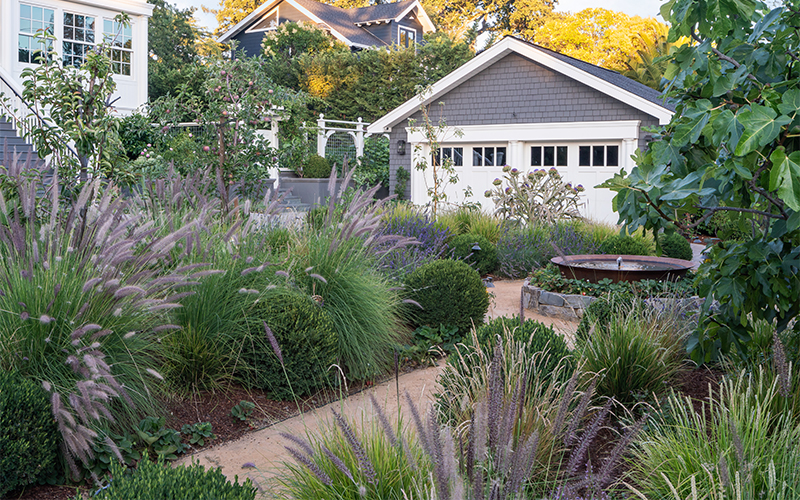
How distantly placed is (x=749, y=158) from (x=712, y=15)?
1.90 feet

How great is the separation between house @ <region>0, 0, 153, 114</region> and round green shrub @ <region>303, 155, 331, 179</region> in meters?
5.05

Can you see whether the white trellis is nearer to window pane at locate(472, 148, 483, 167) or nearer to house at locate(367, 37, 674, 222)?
house at locate(367, 37, 674, 222)

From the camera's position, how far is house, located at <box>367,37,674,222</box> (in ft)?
52.1

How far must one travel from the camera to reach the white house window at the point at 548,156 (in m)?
16.8

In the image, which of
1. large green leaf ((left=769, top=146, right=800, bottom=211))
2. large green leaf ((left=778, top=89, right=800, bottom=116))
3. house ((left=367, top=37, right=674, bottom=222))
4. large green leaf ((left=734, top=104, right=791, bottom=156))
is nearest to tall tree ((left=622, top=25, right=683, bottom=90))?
house ((left=367, top=37, right=674, bottom=222))

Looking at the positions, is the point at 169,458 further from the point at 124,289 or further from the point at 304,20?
the point at 304,20

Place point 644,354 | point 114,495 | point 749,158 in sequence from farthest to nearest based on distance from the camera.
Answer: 1. point 644,354
2. point 749,158
3. point 114,495

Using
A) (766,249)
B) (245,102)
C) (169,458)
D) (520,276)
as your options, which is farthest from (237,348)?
(520,276)

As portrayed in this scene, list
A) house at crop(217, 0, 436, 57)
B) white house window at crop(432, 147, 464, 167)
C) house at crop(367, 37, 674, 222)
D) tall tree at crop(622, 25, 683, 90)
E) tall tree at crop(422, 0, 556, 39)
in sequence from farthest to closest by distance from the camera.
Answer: tall tree at crop(422, 0, 556, 39), house at crop(217, 0, 436, 57), tall tree at crop(622, 25, 683, 90), white house window at crop(432, 147, 464, 167), house at crop(367, 37, 674, 222)

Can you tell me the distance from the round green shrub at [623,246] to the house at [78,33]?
12464 mm

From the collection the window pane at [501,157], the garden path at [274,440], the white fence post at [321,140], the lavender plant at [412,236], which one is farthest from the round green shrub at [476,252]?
the white fence post at [321,140]

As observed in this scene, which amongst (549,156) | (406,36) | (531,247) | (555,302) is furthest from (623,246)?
(406,36)

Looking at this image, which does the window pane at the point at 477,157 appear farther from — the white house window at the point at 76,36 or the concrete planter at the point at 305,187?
the white house window at the point at 76,36

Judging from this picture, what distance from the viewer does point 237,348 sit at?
14.3ft
